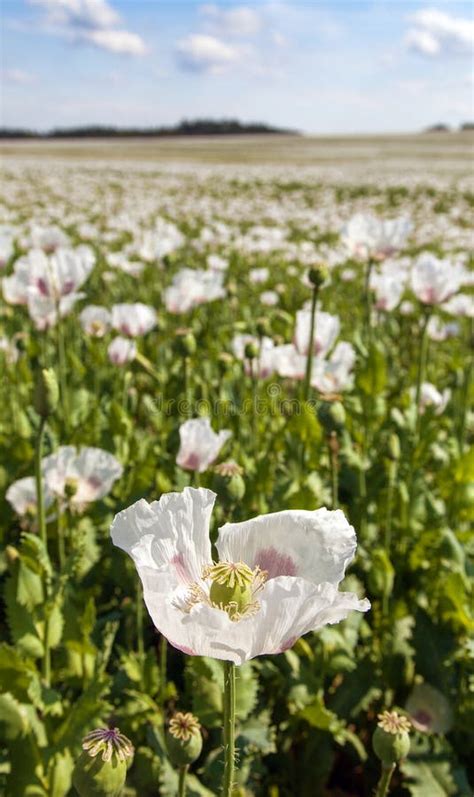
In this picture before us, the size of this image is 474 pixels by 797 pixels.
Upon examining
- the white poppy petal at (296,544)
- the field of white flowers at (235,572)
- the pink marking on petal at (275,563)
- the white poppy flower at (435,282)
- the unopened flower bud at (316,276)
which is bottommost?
the field of white flowers at (235,572)

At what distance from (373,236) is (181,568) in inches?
96.8

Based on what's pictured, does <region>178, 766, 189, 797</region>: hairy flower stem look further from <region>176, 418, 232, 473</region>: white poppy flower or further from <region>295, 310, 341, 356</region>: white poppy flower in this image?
<region>295, 310, 341, 356</region>: white poppy flower

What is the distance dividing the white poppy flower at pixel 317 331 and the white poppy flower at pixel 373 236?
0.60 m

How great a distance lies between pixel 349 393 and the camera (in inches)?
131

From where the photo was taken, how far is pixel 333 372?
285 cm

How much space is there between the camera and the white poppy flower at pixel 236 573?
87 cm

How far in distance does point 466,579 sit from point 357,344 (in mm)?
1257

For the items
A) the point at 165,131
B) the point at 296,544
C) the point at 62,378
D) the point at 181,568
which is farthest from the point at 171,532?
Result: the point at 165,131

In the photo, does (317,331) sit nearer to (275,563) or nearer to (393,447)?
(393,447)

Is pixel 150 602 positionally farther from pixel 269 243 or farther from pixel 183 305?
pixel 269 243

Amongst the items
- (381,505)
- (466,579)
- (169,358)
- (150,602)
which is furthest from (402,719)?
(169,358)

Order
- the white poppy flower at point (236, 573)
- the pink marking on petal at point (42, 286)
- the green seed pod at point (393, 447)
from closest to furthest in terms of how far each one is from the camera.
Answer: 1. the white poppy flower at point (236, 573)
2. the green seed pod at point (393, 447)
3. the pink marking on petal at point (42, 286)

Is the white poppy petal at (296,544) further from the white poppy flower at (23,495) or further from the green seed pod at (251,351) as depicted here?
the green seed pod at (251,351)

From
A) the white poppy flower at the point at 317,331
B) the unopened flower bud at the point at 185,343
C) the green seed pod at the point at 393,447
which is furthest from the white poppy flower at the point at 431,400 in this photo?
the unopened flower bud at the point at 185,343
